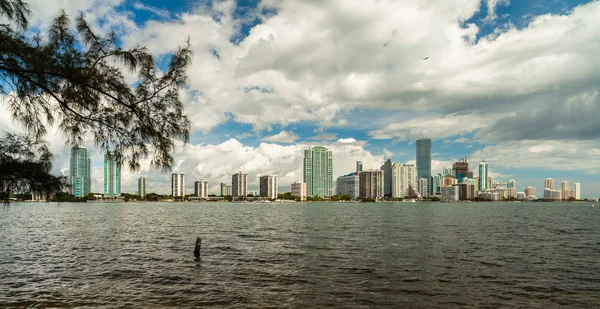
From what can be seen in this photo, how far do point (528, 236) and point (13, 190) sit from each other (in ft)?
171

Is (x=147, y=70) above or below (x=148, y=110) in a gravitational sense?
above

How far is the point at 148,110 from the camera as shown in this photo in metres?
9.88

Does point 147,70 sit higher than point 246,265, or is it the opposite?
point 147,70

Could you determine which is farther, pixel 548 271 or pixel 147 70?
pixel 548 271

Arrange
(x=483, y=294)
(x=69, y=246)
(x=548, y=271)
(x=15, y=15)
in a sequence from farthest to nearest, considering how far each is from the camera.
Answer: (x=69, y=246), (x=548, y=271), (x=483, y=294), (x=15, y=15)

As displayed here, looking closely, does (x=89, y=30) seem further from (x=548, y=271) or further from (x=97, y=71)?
(x=548, y=271)

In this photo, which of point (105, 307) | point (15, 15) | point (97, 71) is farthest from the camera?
point (105, 307)

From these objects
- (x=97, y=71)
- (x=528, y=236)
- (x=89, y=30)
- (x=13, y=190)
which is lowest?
(x=528, y=236)

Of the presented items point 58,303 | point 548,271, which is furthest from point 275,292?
point 548,271

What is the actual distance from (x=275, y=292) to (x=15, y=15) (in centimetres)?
1620

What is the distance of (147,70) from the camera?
996 centimetres

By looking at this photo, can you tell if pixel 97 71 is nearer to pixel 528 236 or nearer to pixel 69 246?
pixel 69 246

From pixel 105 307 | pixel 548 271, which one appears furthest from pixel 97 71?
pixel 548 271

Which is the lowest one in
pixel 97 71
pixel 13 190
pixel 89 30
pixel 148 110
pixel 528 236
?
pixel 528 236
